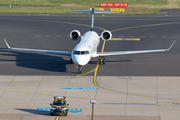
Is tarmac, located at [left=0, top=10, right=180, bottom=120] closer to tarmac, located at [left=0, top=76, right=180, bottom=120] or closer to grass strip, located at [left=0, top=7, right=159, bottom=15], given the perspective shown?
tarmac, located at [left=0, top=76, right=180, bottom=120]

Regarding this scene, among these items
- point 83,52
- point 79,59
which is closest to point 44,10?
point 83,52

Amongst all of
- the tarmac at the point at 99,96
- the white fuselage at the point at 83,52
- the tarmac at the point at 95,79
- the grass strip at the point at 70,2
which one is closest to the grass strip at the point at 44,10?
the grass strip at the point at 70,2

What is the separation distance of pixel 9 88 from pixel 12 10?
55905 mm

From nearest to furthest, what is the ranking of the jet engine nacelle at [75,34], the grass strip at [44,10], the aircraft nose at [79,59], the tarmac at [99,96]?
the tarmac at [99,96] < the aircraft nose at [79,59] < the jet engine nacelle at [75,34] < the grass strip at [44,10]

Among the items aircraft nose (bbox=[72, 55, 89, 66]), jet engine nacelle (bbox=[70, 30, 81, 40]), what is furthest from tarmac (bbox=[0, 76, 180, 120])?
jet engine nacelle (bbox=[70, 30, 81, 40])

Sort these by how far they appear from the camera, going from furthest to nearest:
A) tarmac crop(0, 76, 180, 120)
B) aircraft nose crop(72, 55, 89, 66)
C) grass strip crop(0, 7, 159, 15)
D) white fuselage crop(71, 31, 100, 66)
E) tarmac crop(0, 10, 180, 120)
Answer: grass strip crop(0, 7, 159, 15) < white fuselage crop(71, 31, 100, 66) < aircraft nose crop(72, 55, 89, 66) < tarmac crop(0, 10, 180, 120) < tarmac crop(0, 76, 180, 120)

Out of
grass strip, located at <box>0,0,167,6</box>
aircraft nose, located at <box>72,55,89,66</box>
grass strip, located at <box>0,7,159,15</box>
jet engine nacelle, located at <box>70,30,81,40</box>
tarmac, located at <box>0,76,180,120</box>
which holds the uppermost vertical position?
grass strip, located at <box>0,0,167,6</box>

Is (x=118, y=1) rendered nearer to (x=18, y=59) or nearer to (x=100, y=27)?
(x=100, y=27)

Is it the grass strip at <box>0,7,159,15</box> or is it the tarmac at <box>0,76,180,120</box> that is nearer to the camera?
the tarmac at <box>0,76,180,120</box>

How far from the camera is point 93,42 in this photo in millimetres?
41781

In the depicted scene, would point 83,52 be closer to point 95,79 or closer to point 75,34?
point 95,79

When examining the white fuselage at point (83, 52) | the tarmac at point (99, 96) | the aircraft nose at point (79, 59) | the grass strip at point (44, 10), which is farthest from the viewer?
the grass strip at point (44, 10)

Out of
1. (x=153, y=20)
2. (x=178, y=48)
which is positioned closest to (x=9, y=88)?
(x=178, y=48)

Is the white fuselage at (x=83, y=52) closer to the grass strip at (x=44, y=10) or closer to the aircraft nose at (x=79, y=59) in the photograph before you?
the aircraft nose at (x=79, y=59)
